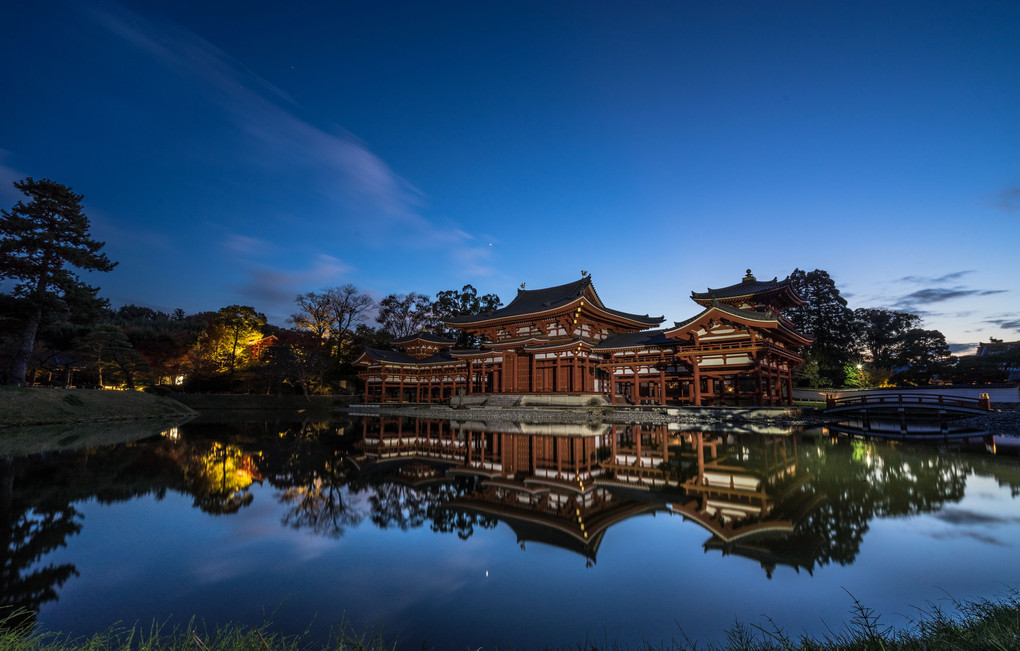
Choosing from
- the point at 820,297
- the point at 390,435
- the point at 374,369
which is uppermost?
the point at 820,297

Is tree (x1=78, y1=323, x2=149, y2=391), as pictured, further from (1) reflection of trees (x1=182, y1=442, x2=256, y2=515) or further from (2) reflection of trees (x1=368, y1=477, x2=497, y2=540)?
(2) reflection of trees (x1=368, y1=477, x2=497, y2=540)

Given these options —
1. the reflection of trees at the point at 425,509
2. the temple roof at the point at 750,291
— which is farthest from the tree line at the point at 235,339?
the reflection of trees at the point at 425,509

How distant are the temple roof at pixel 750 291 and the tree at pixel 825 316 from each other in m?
17.4

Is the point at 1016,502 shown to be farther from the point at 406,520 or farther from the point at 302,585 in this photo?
the point at 302,585

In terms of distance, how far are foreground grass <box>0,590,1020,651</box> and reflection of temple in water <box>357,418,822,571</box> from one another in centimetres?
157

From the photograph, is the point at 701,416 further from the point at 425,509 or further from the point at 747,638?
the point at 747,638

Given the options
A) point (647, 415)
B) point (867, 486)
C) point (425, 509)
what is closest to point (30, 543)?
point (425, 509)

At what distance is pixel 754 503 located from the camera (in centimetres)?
714

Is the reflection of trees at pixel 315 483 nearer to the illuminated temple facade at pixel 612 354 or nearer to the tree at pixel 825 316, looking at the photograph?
the illuminated temple facade at pixel 612 354

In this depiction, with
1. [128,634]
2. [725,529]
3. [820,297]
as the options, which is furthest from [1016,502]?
[820,297]

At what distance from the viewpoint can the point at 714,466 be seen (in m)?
10.3

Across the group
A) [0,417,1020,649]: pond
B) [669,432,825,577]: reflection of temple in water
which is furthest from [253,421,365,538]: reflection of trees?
[669,432,825,577]: reflection of temple in water

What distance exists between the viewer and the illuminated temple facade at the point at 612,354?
2366cm

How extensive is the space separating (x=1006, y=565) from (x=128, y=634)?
8452mm
